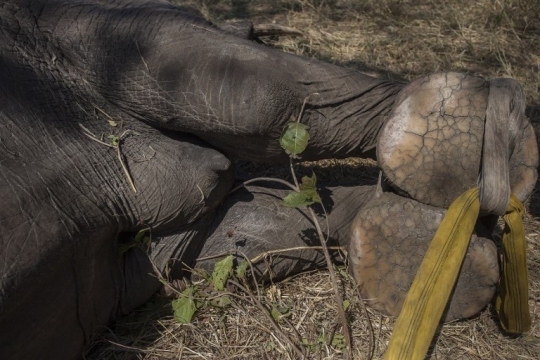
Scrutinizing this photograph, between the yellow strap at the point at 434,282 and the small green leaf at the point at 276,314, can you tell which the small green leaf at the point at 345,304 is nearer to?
the small green leaf at the point at 276,314

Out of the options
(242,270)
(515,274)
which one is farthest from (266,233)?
(515,274)

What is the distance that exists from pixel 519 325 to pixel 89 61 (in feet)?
4.93

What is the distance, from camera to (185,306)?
209 centimetres

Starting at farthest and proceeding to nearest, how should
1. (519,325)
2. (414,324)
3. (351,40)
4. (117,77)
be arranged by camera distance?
(351,40) → (117,77) → (519,325) → (414,324)

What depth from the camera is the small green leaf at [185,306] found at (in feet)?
6.79

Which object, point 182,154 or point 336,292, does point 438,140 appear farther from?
point 182,154

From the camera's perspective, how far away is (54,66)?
2.08 metres

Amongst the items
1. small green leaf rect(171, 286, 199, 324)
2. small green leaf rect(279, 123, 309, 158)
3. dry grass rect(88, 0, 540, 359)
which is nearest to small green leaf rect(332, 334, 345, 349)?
dry grass rect(88, 0, 540, 359)

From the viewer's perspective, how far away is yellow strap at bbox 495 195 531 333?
1.88 metres

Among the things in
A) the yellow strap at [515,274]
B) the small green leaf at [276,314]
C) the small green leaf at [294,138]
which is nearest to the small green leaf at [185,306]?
the small green leaf at [276,314]

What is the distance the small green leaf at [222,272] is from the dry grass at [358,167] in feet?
0.22

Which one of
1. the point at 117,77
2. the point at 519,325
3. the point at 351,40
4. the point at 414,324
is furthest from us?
the point at 351,40

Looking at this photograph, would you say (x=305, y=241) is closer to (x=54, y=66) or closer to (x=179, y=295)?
(x=179, y=295)

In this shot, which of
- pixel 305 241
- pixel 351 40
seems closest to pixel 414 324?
pixel 305 241
